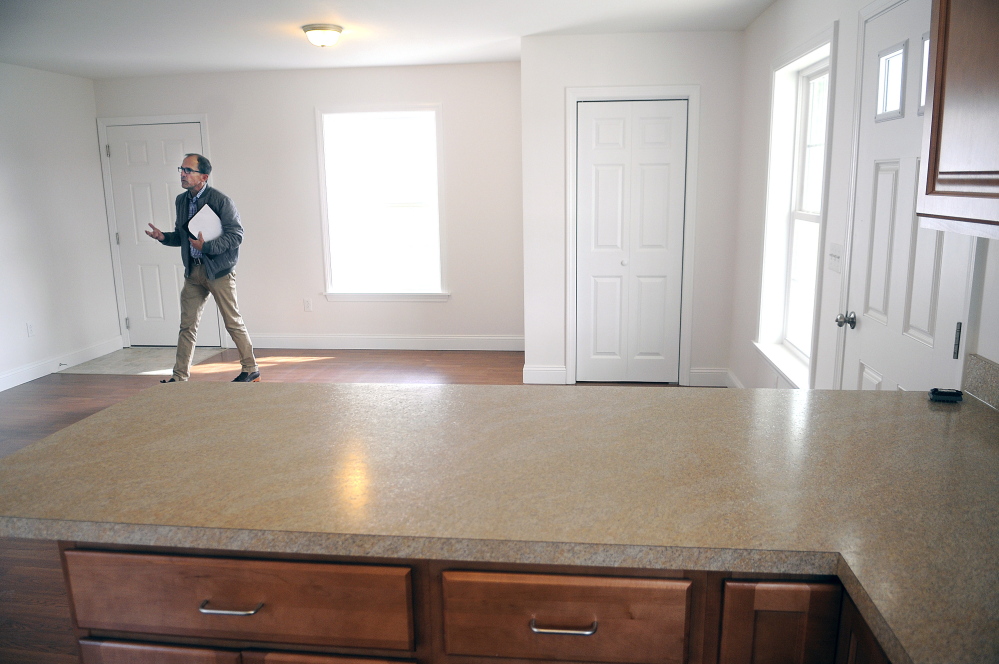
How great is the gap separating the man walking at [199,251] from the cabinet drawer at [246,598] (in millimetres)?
3746

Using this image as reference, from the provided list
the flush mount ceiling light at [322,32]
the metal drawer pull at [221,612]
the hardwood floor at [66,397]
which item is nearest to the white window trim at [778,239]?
the hardwood floor at [66,397]

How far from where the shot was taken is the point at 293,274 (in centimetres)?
618

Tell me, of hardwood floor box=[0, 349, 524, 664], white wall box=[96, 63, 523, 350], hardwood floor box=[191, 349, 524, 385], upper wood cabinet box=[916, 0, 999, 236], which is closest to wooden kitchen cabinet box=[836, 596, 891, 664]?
upper wood cabinet box=[916, 0, 999, 236]

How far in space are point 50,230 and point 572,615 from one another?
236 inches

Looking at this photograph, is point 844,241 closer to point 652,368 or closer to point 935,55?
point 935,55

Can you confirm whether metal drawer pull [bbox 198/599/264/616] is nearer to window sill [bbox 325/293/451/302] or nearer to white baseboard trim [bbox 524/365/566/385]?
white baseboard trim [bbox 524/365/566/385]

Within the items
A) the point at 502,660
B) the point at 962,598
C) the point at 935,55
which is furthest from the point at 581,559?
the point at 935,55

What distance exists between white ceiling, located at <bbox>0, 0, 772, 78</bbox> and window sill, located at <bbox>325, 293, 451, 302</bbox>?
195 cm

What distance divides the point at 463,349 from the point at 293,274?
168 cm

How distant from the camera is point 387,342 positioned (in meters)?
6.25

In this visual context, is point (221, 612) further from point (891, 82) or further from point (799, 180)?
point (799, 180)

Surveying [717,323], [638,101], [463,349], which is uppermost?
[638,101]

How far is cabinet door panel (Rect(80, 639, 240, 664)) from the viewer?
3.85 ft

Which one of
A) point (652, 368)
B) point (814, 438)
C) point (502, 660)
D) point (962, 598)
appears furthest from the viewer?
point (652, 368)
